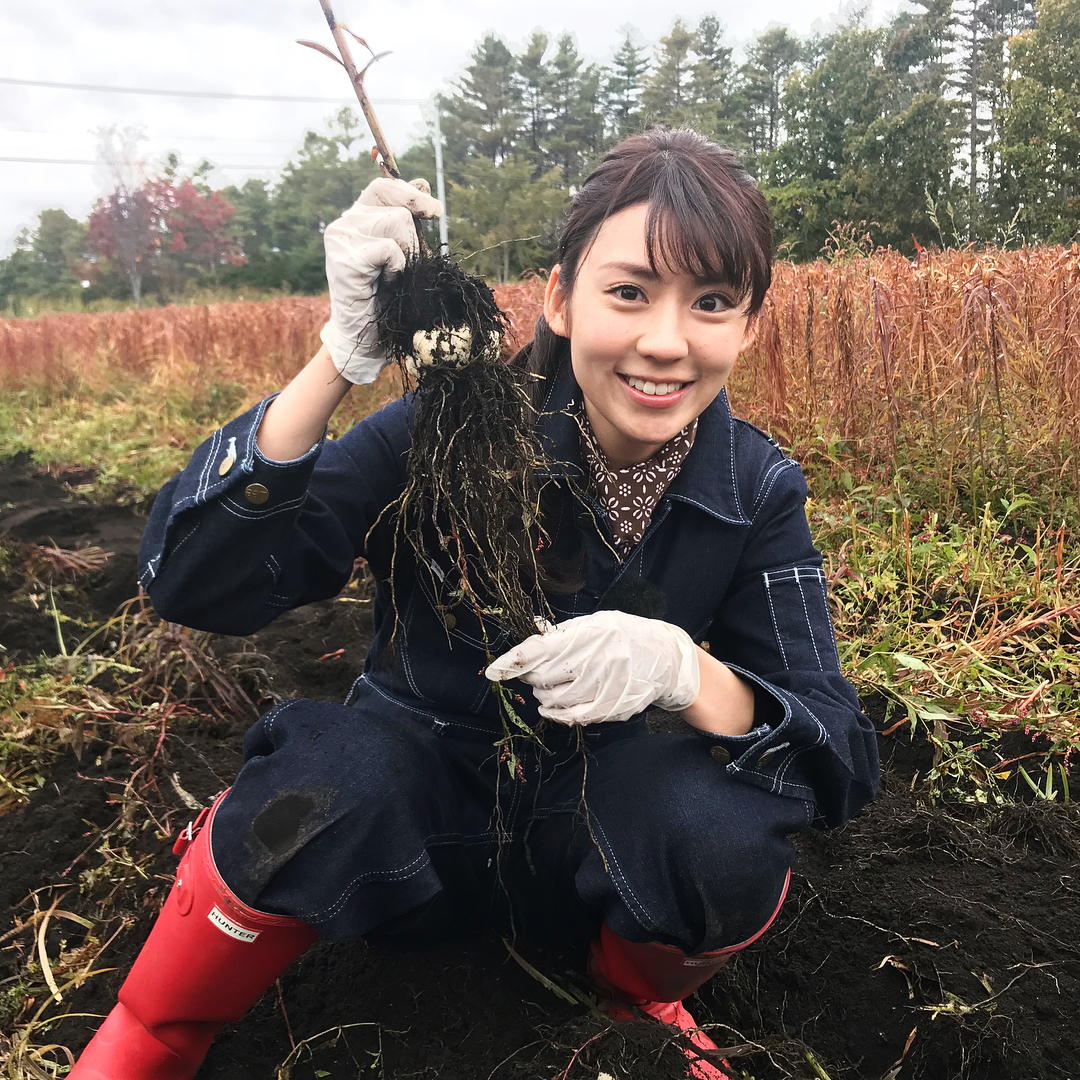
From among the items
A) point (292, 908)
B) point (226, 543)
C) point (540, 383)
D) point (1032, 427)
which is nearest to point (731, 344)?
point (540, 383)

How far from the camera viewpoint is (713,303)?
1118 millimetres

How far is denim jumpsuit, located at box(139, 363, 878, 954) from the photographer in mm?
1021

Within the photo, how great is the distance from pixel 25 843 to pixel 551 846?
1.09m

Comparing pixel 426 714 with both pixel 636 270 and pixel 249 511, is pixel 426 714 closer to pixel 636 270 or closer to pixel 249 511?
pixel 249 511

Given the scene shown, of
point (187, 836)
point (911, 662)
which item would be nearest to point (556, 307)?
point (187, 836)

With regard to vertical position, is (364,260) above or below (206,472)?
above

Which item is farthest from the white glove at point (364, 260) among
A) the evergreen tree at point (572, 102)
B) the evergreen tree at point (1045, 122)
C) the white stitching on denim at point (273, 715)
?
the evergreen tree at point (572, 102)

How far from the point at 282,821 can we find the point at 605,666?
45cm

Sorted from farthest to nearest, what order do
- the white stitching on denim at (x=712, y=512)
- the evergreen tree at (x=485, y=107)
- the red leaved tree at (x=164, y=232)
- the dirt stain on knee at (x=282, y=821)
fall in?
1. the red leaved tree at (x=164, y=232)
2. the evergreen tree at (x=485, y=107)
3. the white stitching on denim at (x=712, y=512)
4. the dirt stain on knee at (x=282, y=821)

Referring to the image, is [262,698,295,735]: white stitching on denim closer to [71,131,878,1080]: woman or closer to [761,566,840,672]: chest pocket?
[71,131,878,1080]: woman

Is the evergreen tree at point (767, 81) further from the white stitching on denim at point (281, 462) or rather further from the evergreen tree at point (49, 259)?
the evergreen tree at point (49, 259)

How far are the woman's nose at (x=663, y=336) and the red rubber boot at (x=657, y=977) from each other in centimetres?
73

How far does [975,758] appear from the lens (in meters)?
1.76

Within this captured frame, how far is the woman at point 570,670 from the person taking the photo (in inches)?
40.1
